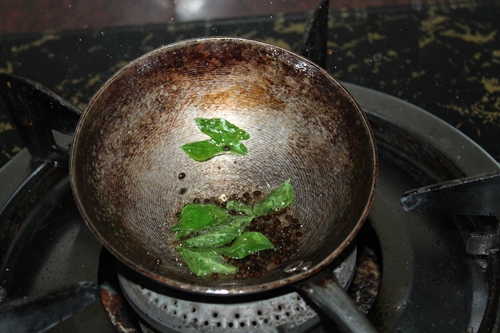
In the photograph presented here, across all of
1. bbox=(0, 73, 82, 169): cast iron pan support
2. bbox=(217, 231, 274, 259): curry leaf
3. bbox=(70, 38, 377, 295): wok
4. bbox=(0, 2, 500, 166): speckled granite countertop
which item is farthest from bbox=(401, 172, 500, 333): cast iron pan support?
bbox=(0, 73, 82, 169): cast iron pan support

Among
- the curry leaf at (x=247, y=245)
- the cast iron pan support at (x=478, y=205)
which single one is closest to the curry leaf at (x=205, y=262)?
the curry leaf at (x=247, y=245)

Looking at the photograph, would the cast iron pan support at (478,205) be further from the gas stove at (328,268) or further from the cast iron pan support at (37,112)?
the cast iron pan support at (37,112)

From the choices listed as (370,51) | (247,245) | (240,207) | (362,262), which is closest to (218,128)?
(240,207)

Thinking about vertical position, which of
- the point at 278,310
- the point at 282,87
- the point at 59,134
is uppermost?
the point at 282,87

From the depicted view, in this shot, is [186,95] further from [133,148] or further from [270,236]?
[270,236]

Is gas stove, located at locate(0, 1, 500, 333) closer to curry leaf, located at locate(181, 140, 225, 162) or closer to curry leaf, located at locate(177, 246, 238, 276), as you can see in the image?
curry leaf, located at locate(177, 246, 238, 276)

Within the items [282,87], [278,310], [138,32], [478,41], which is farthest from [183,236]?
[478,41]
